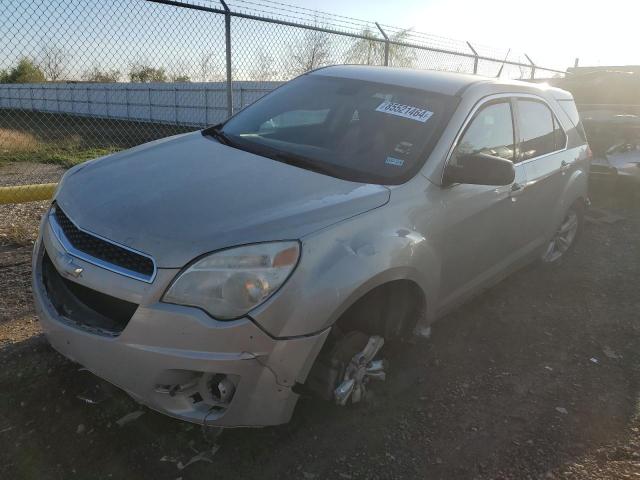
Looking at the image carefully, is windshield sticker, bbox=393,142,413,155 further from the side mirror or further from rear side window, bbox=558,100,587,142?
rear side window, bbox=558,100,587,142

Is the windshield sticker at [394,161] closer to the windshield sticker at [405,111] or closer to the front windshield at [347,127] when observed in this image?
the front windshield at [347,127]

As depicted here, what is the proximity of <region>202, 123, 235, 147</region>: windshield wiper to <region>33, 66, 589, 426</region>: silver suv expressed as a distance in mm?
22

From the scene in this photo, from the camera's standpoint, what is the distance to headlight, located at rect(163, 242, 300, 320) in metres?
1.99

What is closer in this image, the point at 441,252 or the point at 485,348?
the point at 441,252

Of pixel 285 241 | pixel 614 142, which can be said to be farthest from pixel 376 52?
pixel 285 241

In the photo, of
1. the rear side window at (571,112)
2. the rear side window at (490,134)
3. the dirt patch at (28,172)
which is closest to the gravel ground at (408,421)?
the rear side window at (490,134)

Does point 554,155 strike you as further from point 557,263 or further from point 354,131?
point 354,131

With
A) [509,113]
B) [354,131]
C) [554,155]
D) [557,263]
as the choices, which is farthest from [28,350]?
[557,263]

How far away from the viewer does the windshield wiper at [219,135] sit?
3.26 meters

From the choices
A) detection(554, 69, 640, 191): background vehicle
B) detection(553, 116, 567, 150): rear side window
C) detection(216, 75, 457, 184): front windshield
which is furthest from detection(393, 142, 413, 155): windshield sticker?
detection(554, 69, 640, 191): background vehicle

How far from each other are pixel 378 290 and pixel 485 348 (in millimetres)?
1366

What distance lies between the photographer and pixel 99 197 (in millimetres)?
2432

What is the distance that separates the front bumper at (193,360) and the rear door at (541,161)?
240cm

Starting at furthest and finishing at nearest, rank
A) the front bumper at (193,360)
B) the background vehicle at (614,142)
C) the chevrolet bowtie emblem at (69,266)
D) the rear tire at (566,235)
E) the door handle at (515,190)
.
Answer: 1. the background vehicle at (614,142)
2. the rear tire at (566,235)
3. the door handle at (515,190)
4. the chevrolet bowtie emblem at (69,266)
5. the front bumper at (193,360)
